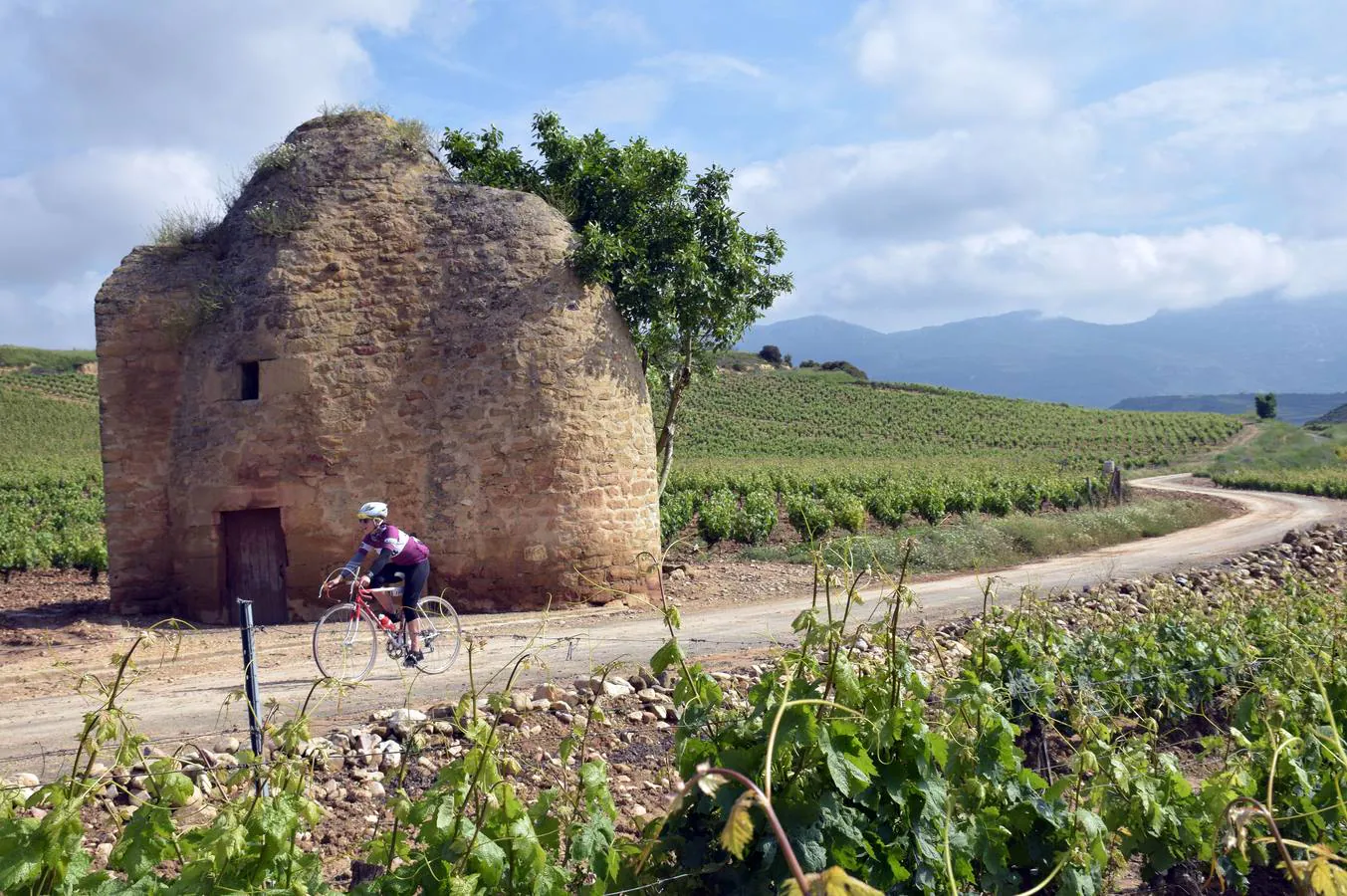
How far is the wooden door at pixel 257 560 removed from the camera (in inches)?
518

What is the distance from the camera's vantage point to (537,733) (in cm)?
669

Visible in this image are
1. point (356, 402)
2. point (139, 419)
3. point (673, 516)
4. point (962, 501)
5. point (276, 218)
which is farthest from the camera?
point (962, 501)

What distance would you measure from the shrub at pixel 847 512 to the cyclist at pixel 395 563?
605 inches

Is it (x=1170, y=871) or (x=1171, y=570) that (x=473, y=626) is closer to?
(x=1170, y=871)

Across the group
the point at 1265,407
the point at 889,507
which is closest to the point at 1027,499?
the point at 889,507

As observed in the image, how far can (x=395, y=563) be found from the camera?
31.7ft

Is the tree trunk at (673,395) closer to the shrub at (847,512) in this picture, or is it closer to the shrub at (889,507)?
the shrub at (847,512)

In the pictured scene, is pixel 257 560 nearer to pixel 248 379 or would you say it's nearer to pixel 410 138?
pixel 248 379

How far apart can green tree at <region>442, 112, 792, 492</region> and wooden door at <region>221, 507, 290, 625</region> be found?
241 inches

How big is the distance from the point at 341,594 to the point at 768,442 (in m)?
55.2

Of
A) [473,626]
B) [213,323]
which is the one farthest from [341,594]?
[213,323]

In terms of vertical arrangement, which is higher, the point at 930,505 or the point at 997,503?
the point at 930,505

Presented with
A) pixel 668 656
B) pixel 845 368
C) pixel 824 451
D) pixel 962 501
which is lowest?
pixel 962 501

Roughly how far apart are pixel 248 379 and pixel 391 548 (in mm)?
5375
